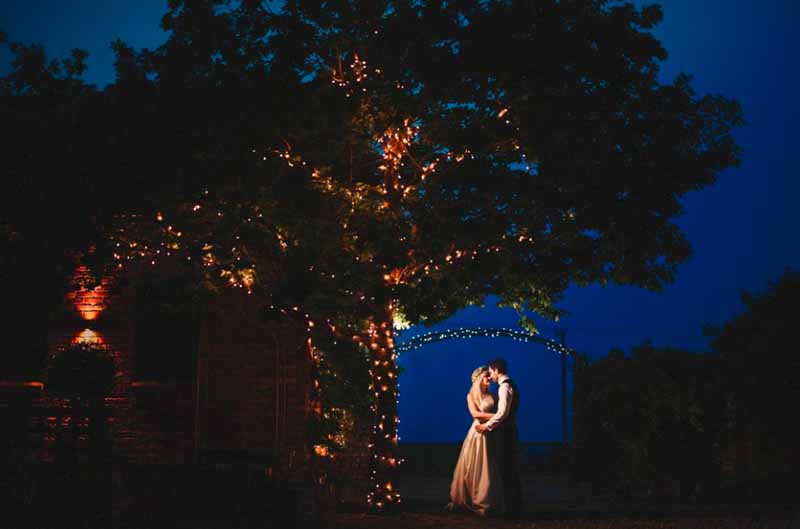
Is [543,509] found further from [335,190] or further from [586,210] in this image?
[335,190]

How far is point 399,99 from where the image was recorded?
34.9 ft

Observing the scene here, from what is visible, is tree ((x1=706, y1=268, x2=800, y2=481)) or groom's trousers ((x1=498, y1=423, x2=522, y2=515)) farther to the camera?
tree ((x1=706, y1=268, x2=800, y2=481))

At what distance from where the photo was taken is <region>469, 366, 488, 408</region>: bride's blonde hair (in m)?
12.3

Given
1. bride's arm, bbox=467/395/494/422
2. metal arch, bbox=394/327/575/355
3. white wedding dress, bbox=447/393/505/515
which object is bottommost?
white wedding dress, bbox=447/393/505/515

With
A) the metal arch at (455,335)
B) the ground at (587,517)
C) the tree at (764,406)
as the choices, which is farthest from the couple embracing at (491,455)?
the metal arch at (455,335)

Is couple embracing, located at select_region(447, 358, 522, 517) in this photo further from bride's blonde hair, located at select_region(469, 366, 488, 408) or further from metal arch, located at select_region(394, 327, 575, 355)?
metal arch, located at select_region(394, 327, 575, 355)

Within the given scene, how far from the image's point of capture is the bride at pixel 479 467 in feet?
38.4

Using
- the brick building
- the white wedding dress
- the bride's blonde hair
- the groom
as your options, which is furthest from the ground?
the brick building

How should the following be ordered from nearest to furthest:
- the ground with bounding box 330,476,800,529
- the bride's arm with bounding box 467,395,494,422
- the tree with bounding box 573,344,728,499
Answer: the ground with bounding box 330,476,800,529, the bride's arm with bounding box 467,395,494,422, the tree with bounding box 573,344,728,499

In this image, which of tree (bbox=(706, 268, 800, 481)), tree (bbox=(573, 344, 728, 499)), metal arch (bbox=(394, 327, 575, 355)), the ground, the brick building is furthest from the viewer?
metal arch (bbox=(394, 327, 575, 355))

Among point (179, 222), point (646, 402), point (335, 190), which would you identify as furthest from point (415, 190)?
point (646, 402)

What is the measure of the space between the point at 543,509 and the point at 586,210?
183 inches

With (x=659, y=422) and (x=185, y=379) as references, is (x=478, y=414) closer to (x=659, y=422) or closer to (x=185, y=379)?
(x=659, y=422)

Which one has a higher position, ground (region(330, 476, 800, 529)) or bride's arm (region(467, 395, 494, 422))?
bride's arm (region(467, 395, 494, 422))
